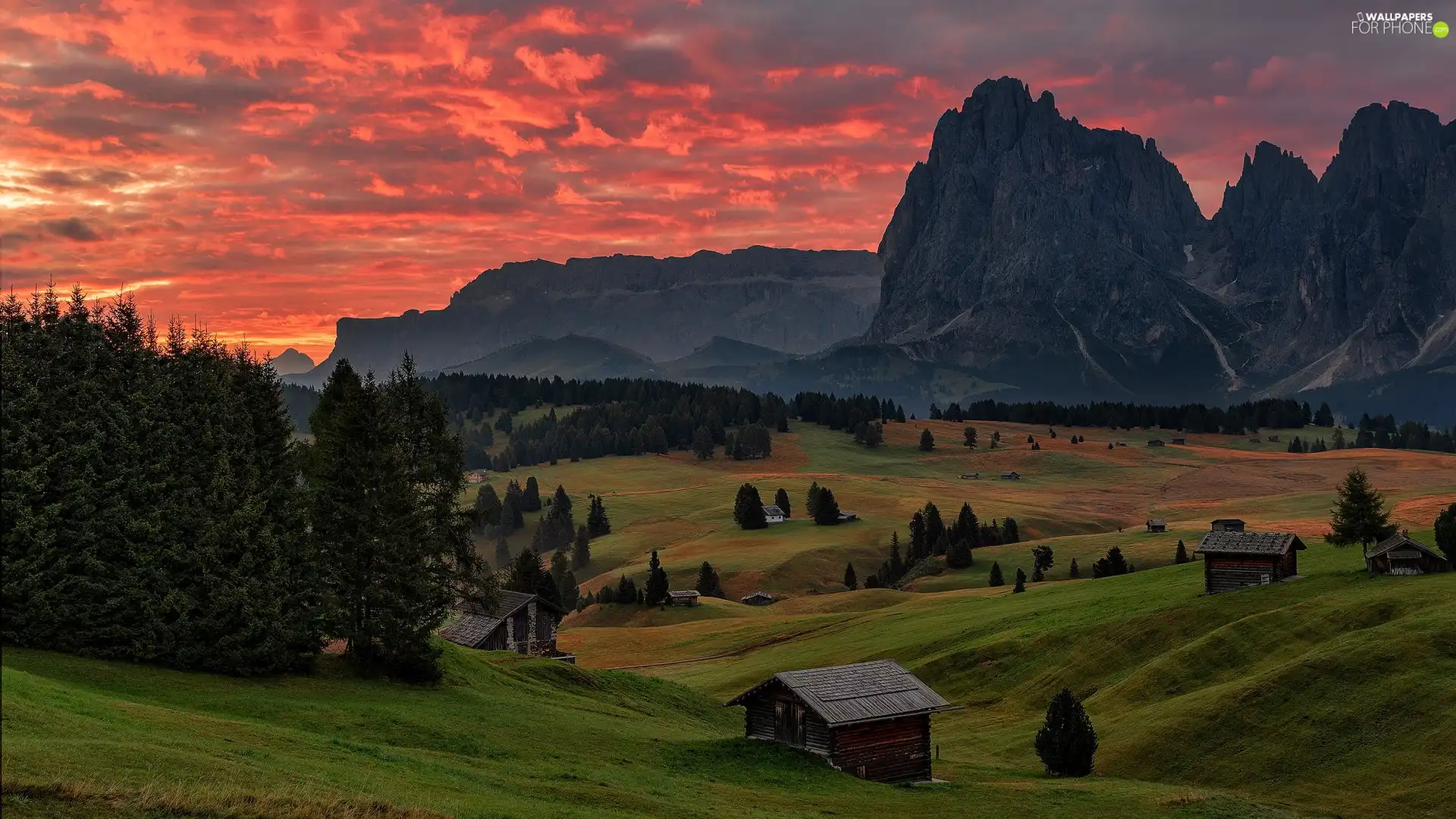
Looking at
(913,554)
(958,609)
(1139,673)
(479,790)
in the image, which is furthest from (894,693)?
(913,554)

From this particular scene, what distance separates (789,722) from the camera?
50125mm

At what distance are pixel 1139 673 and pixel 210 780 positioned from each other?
163 feet

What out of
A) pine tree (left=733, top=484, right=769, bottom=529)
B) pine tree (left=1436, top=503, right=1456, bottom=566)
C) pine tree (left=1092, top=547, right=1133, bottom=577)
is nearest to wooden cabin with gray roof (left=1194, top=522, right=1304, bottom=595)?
pine tree (left=1436, top=503, right=1456, bottom=566)

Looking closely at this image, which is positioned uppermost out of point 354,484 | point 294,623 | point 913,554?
point 354,484

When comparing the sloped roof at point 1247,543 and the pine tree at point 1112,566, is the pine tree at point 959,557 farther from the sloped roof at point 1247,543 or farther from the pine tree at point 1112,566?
the sloped roof at point 1247,543

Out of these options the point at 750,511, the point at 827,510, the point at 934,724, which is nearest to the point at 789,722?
the point at 934,724

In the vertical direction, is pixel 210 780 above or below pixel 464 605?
above

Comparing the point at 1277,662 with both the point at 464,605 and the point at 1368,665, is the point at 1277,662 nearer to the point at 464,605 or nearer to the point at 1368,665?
the point at 1368,665

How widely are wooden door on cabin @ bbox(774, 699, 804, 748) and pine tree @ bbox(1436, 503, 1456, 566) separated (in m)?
43.0

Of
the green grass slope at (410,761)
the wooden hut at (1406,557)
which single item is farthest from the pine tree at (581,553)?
the wooden hut at (1406,557)

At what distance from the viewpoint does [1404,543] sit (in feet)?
217

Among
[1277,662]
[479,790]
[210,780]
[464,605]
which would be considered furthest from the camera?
[464,605]

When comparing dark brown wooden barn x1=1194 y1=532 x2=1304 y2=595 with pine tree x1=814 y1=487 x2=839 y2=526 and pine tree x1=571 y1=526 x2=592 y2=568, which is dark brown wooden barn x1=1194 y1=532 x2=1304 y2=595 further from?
pine tree x1=571 y1=526 x2=592 y2=568

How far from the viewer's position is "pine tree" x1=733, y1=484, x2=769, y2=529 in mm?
186000
